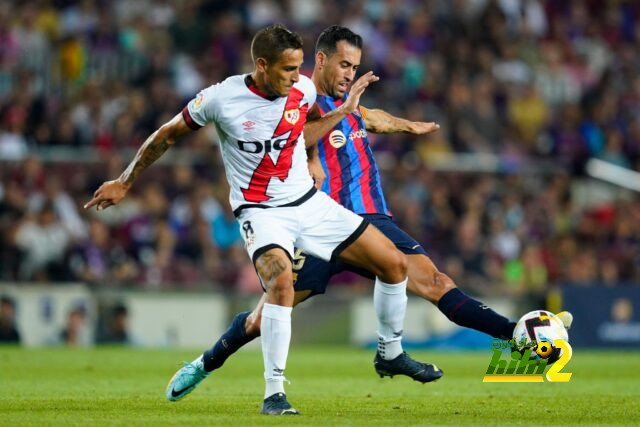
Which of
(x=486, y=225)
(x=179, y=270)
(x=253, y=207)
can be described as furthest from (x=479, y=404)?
(x=486, y=225)

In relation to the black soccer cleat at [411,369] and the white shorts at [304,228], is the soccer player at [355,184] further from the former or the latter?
the white shorts at [304,228]

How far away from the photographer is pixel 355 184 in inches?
390

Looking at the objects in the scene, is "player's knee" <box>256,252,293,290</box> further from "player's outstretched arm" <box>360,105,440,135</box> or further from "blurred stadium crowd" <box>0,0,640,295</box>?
"blurred stadium crowd" <box>0,0,640,295</box>

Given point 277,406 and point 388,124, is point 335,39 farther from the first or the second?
point 277,406

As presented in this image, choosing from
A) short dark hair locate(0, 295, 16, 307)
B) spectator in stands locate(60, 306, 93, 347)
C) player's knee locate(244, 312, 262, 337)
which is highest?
player's knee locate(244, 312, 262, 337)

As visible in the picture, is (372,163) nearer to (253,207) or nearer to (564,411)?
(253,207)

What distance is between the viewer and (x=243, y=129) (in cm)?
836

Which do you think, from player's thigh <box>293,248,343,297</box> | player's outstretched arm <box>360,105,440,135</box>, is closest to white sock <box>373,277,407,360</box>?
player's thigh <box>293,248,343,297</box>

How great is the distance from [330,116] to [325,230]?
0.89 meters

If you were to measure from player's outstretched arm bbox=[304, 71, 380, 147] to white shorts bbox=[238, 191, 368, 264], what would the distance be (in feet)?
1.81

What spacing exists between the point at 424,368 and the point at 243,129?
2306mm

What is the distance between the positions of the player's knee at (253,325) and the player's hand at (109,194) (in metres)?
1.38

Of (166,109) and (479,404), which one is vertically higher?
(166,109)

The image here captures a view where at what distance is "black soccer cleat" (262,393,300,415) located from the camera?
7965 mm
